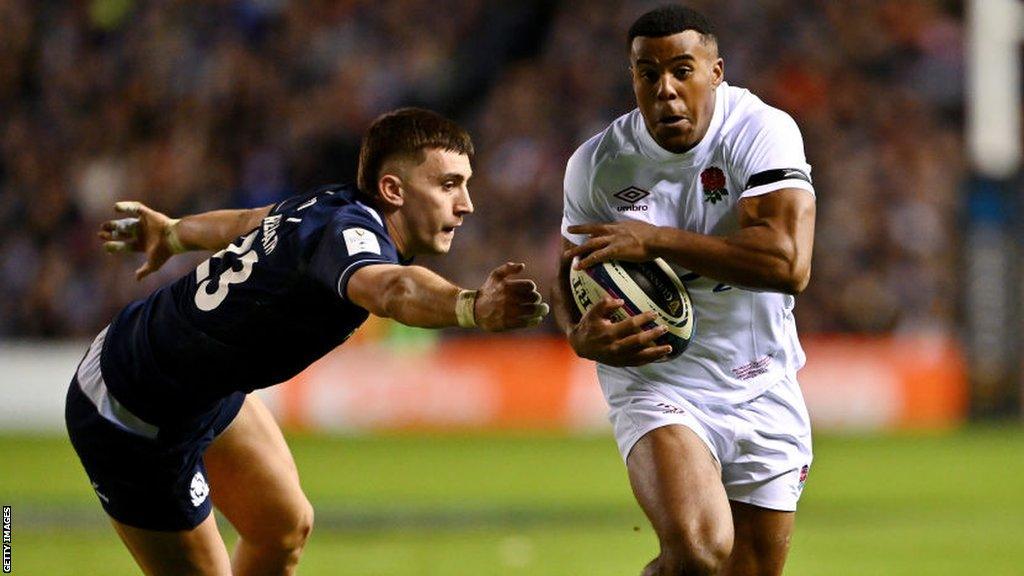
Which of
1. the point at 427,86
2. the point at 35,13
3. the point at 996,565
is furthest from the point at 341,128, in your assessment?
the point at 996,565

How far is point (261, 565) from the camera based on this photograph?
6793mm

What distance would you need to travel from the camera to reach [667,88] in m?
6.34

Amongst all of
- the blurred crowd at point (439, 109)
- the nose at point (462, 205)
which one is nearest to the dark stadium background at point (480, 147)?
the blurred crowd at point (439, 109)

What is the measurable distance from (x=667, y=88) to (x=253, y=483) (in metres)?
2.21

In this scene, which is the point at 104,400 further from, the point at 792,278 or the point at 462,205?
the point at 792,278

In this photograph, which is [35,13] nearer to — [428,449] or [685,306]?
[428,449]

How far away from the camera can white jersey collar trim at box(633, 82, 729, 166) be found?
6531 millimetres

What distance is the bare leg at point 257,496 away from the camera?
671cm

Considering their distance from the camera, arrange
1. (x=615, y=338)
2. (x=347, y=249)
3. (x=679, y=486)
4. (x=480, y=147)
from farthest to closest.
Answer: (x=480, y=147)
(x=679, y=486)
(x=615, y=338)
(x=347, y=249)

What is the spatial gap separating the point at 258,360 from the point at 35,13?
60.6ft

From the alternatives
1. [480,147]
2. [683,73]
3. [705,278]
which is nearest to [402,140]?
[683,73]

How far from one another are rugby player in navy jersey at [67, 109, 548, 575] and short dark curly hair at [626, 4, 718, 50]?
85cm

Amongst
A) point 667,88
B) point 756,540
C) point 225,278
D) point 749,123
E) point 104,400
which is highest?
point 667,88

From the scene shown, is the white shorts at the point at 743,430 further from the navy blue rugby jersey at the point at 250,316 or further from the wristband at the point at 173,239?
the wristband at the point at 173,239
